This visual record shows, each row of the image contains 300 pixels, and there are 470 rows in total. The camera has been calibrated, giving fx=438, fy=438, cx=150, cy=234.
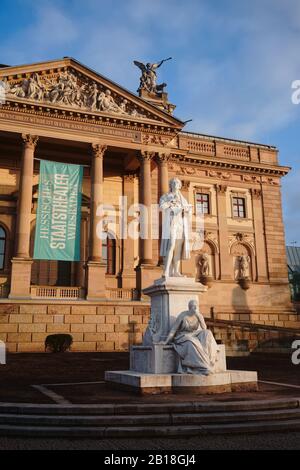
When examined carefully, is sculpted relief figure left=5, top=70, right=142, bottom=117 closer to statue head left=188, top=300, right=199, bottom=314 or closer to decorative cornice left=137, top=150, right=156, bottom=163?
decorative cornice left=137, top=150, right=156, bottom=163

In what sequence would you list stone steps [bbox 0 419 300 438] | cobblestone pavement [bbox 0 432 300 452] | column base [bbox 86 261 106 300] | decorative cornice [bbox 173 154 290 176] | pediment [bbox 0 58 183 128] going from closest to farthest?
cobblestone pavement [bbox 0 432 300 452] < stone steps [bbox 0 419 300 438] < column base [bbox 86 261 106 300] < pediment [bbox 0 58 183 128] < decorative cornice [bbox 173 154 290 176]

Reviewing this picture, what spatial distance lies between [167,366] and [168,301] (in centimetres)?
153

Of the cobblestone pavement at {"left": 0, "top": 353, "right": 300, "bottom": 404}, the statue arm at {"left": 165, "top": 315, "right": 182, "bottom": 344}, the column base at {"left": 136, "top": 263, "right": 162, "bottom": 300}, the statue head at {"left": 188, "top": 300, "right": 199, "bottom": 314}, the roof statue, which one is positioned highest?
the roof statue

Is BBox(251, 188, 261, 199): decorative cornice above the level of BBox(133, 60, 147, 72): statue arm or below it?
below

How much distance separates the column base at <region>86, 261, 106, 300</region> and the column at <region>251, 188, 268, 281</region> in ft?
48.9

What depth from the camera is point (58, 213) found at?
25.8m

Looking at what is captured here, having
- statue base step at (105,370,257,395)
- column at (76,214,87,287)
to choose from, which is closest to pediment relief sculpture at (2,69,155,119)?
column at (76,214,87,287)

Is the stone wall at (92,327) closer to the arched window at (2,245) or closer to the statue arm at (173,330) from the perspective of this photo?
the arched window at (2,245)

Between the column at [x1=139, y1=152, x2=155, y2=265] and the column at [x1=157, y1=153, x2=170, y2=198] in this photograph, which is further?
the column at [x1=157, y1=153, x2=170, y2=198]

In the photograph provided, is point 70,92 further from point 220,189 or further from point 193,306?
point 193,306

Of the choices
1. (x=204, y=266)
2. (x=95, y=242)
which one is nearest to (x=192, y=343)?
(x=95, y=242)

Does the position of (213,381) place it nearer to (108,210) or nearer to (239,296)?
(108,210)

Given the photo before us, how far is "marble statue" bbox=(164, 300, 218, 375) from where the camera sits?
8953 mm
